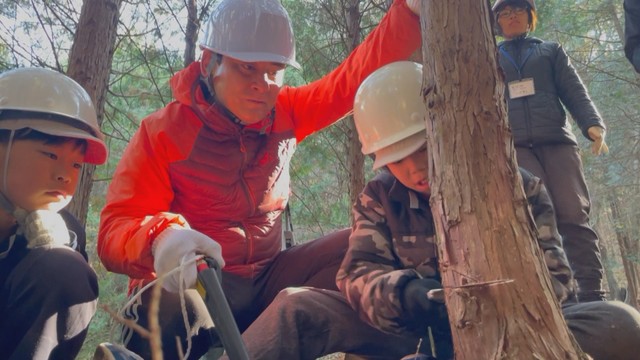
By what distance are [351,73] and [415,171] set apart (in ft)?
2.62

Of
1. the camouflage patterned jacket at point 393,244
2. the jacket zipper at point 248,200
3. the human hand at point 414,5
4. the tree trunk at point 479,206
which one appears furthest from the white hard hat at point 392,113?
the jacket zipper at point 248,200

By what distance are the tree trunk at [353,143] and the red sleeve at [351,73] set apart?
8.27ft

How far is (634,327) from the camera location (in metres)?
1.89

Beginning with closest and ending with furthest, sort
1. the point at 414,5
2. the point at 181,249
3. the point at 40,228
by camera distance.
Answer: the point at 181,249, the point at 40,228, the point at 414,5

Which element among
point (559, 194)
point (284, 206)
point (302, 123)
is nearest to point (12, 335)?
point (284, 206)

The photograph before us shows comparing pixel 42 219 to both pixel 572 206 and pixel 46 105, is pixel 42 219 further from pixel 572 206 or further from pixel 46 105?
pixel 572 206

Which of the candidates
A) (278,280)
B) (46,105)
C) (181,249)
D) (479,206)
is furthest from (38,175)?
(479,206)

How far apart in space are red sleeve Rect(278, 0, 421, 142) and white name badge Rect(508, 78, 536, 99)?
1387mm

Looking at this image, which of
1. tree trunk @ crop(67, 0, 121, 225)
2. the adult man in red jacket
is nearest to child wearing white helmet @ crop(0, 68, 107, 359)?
the adult man in red jacket

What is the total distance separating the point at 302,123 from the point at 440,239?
1.41 m

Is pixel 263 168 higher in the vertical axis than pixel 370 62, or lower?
lower

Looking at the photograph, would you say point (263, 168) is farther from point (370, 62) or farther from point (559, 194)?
point (559, 194)

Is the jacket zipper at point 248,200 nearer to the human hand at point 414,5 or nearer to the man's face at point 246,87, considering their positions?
the man's face at point 246,87

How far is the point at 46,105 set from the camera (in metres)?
2.39
